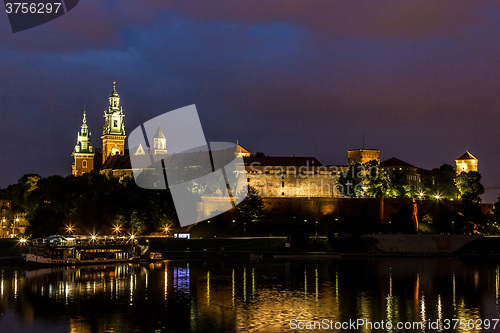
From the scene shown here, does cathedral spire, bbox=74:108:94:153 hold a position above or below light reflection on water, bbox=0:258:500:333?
above

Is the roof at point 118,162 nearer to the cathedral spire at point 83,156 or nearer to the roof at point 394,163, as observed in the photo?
the cathedral spire at point 83,156

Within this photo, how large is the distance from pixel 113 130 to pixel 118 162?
9.81m

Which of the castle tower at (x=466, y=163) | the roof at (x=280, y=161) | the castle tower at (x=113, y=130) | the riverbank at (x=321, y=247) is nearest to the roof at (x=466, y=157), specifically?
the castle tower at (x=466, y=163)

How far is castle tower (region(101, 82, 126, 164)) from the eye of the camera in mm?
110125

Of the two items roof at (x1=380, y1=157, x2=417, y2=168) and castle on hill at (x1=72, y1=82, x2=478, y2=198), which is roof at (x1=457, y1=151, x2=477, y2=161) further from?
roof at (x1=380, y1=157, x2=417, y2=168)

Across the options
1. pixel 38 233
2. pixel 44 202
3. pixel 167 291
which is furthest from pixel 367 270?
pixel 44 202

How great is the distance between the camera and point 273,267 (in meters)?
51.0

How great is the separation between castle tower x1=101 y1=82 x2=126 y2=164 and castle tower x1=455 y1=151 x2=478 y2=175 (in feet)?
186

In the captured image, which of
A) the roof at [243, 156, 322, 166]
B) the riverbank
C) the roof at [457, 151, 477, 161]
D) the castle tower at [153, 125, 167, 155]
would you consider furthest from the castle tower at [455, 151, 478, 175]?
the castle tower at [153, 125, 167, 155]

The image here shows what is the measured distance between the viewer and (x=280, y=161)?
9181 centimetres

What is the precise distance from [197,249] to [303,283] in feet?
75.5

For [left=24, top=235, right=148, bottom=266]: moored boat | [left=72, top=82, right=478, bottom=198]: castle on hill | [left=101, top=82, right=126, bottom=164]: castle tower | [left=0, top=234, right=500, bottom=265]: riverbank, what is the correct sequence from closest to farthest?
[left=24, top=235, right=148, bottom=266]: moored boat < [left=0, top=234, right=500, bottom=265]: riverbank < [left=72, top=82, right=478, bottom=198]: castle on hill < [left=101, top=82, right=126, bottom=164]: castle tower

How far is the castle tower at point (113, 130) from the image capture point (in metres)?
110

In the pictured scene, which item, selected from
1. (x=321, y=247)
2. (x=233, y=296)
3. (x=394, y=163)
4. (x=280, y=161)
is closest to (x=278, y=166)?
(x=280, y=161)
